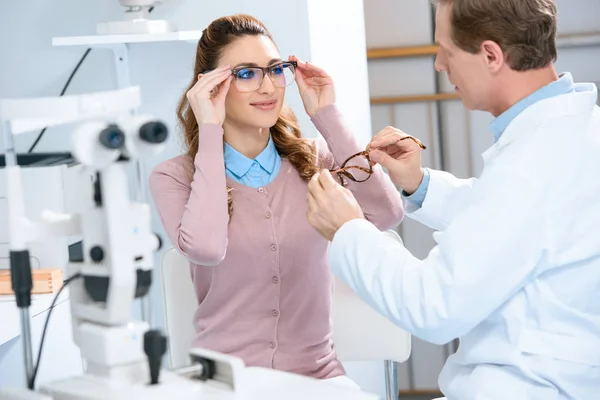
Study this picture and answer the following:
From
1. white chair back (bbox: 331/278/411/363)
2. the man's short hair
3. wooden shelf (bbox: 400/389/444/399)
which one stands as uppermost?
the man's short hair

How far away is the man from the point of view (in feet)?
4.55

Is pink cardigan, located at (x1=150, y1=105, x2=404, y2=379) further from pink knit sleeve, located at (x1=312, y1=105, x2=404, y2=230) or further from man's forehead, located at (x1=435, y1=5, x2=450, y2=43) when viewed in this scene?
man's forehead, located at (x1=435, y1=5, x2=450, y2=43)

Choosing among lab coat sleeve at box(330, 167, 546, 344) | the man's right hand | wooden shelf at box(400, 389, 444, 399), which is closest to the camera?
lab coat sleeve at box(330, 167, 546, 344)

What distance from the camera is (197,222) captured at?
5.97ft

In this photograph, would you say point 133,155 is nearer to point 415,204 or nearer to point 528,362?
point 528,362

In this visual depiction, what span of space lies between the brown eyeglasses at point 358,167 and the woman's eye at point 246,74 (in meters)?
0.26

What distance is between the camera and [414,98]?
10.6ft

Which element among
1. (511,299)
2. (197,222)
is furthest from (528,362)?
(197,222)

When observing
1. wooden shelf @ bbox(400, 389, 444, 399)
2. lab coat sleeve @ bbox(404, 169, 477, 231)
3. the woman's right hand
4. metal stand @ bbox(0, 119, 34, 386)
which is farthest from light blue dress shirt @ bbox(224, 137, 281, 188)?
wooden shelf @ bbox(400, 389, 444, 399)

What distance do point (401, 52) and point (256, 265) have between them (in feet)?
5.02

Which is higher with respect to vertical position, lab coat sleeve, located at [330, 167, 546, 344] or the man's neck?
the man's neck

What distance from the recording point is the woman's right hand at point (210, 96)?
73.2 inches

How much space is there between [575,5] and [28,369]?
2494mm

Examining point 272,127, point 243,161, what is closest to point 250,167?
point 243,161
